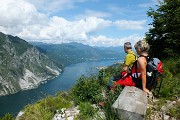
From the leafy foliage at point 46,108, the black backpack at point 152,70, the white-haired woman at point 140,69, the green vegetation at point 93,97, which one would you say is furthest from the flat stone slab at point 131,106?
the leafy foliage at point 46,108

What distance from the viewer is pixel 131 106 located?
7293 mm

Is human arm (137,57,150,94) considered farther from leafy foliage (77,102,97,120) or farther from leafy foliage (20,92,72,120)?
leafy foliage (20,92,72,120)

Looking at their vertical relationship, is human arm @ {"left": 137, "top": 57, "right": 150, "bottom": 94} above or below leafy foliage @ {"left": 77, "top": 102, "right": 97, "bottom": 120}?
above

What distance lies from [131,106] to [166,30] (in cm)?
1501

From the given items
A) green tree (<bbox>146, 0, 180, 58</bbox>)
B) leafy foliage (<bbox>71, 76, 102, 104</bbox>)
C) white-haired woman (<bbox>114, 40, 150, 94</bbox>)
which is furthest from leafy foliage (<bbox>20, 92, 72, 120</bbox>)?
green tree (<bbox>146, 0, 180, 58</bbox>)

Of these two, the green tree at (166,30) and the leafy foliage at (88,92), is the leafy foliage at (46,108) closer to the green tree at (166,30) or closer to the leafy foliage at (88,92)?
the leafy foliage at (88,92)

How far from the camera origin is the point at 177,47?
61.0 ft

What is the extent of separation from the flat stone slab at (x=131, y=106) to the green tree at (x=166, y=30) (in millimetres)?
10518

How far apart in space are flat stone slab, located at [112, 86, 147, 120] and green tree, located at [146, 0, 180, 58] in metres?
10.5

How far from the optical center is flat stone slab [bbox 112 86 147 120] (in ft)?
23.0

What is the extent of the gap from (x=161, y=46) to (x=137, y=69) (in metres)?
Answer: 12.9

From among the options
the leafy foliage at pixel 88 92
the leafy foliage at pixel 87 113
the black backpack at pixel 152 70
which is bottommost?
the leafy foliage at pixel 87 113

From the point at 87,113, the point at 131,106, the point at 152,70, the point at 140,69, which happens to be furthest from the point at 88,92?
the point at 131,106

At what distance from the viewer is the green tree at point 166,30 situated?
18900 mm
